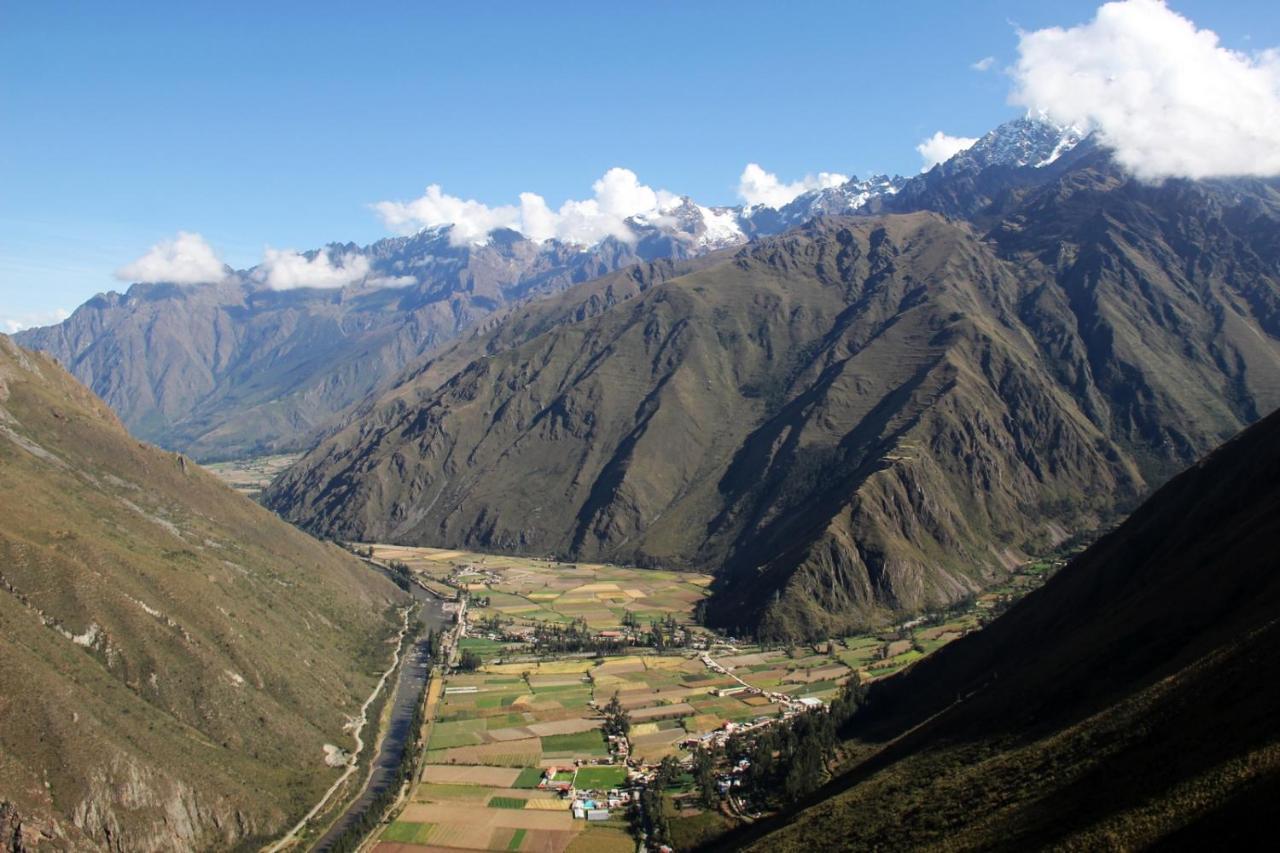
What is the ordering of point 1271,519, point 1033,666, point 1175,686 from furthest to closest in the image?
point 1033,666, point 1271,519, point 1175,686

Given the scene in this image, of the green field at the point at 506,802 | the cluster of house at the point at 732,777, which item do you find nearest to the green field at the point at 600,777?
the green field at the point at 506,802

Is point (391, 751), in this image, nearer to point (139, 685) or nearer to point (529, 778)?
point (529, 778)

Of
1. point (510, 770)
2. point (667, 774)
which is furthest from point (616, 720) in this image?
point (667, 774)

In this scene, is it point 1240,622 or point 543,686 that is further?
point 543,686

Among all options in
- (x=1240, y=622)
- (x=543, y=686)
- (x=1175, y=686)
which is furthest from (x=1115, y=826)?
(x=543, y=686)

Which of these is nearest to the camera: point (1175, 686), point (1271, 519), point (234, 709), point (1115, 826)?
point (1115, 826)

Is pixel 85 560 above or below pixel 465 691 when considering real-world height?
above

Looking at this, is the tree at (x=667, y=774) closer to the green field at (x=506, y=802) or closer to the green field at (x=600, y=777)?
the green field at (x=600, y=777)

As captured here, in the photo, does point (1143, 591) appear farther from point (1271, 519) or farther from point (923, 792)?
point (923, 792)
